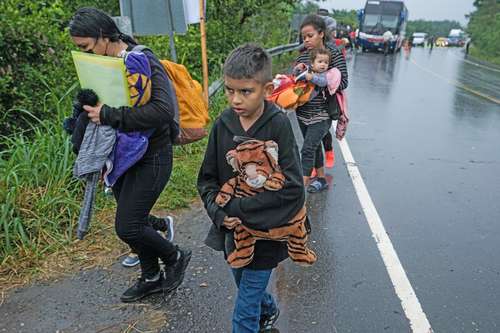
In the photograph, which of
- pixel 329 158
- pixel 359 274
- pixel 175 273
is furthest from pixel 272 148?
pixel 329 158

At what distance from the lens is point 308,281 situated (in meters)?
3.59

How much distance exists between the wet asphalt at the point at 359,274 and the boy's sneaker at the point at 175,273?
69 mm

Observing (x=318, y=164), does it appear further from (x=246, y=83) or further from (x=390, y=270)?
(x=246, y=83)

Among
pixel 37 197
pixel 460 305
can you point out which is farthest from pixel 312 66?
pixel 37 197

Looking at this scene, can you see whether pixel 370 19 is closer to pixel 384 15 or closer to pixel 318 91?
pixel 384 15

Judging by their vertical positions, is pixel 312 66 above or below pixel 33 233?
above

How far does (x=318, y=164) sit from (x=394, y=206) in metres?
0.97

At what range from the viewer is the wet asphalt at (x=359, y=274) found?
312 centimetres

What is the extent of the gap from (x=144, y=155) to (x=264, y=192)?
986mm

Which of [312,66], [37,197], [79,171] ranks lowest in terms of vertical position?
[37,197]

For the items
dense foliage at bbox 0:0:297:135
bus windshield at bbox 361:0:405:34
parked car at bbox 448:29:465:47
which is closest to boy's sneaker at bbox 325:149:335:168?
dense foliage at bbox 0:0:297:135

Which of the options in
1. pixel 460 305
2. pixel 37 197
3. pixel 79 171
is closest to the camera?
pixel 79 171

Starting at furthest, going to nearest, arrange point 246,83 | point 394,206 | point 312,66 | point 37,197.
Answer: point 394,206, point 312,66, point 37,197, point 246,83

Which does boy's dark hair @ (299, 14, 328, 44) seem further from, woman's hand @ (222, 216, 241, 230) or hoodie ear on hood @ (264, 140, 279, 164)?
woman's hand @ (222, 216, 241, 230)
